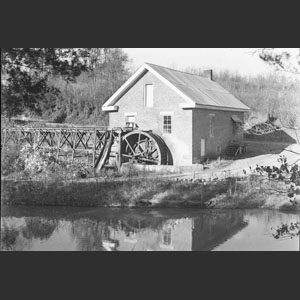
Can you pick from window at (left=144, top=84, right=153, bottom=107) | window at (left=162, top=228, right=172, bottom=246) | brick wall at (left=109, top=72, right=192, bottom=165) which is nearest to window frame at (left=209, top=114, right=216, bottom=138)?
brick wall at (left=109, top=72, right=192, bottom=165)

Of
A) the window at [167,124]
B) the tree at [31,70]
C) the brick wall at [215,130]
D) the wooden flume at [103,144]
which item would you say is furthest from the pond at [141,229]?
the window at [167,124]

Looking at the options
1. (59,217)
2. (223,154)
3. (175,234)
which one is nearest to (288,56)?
(175,234)

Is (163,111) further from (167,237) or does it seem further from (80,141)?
(167,237)

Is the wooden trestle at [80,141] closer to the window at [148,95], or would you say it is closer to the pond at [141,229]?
the window at [148,95]

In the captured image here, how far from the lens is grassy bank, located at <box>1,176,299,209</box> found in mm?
13836

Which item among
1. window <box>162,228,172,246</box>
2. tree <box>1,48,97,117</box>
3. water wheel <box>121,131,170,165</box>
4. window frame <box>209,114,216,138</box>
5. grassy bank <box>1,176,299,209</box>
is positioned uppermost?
tree <box>1,48,97,117</box>

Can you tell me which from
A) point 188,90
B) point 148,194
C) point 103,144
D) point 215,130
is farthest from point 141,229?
point 215,130

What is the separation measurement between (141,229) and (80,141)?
24.9 feet

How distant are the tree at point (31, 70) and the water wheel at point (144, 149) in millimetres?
9754

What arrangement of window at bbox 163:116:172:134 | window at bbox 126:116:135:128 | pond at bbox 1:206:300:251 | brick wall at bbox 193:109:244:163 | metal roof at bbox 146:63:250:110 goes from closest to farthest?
pond at bbox 1:206:300:251
metal roof at bbox 146:63:250:110
brick wall at bbox 193:109:244:163
window at bbox 163:116:172:134
window at bbox 126:116:135:128

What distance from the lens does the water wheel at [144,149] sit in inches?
745

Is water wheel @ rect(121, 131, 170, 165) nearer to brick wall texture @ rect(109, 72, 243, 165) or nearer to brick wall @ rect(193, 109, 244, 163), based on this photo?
brick wall texture @ rect(109, 72, 243, 165)

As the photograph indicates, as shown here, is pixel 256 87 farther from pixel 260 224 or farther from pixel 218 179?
pixel 260 224

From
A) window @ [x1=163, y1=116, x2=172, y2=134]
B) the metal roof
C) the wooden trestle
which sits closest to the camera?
the wooden trestle
